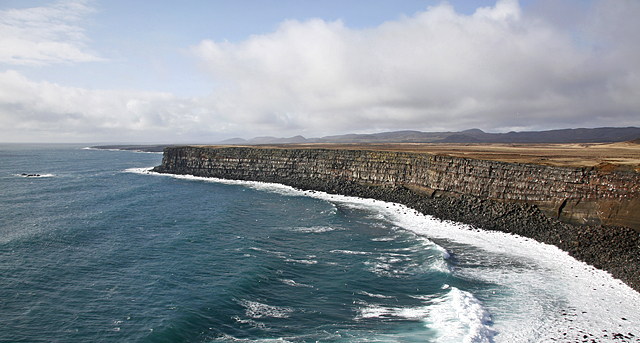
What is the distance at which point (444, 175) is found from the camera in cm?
4725

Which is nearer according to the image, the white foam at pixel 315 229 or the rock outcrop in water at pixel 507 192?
the rock outcrop in water at pixel 507 192

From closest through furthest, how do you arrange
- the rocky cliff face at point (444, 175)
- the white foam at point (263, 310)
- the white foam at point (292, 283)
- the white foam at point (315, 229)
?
1. the white foam at point (263, 310)
2. the white foam at point (292, 283)
3. the rocky cliff face at point (444, 175)
4. the white foam at point (315, 229)

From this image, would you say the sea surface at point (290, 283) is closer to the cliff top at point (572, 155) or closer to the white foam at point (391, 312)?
the white foam at point (391, 312)

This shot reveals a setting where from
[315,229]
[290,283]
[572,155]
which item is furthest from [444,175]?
[290,283]

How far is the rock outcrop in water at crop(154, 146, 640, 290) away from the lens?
28.0 meters

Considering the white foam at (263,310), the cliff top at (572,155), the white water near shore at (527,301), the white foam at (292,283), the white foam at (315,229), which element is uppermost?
the cliff top at (572,155)

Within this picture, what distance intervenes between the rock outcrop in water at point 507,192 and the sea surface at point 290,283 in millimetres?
2950

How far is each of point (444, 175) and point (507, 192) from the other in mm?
9346

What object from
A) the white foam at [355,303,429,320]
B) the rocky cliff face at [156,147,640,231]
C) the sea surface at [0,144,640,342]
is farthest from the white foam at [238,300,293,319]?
the rocky cliff face at [156,147,640,231]

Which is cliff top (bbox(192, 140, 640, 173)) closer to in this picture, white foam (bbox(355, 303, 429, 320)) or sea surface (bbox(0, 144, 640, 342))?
sea surface (bbox(0, 144, 640, 342))

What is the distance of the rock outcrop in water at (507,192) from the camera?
2797 centimetres

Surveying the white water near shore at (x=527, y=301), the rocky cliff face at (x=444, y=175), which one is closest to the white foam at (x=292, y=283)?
the white water near shore at (x=527, y=301)

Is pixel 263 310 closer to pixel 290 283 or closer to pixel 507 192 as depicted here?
pixel 290 283

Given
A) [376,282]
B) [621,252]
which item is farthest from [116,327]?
[621,252]
